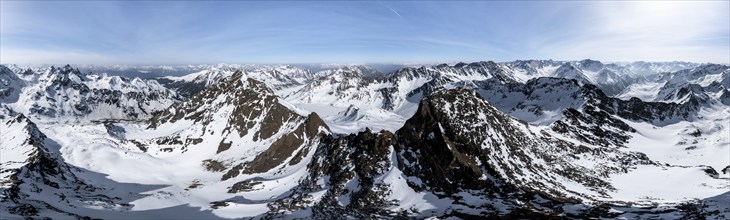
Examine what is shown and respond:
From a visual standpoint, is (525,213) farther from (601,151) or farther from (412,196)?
(601,151)

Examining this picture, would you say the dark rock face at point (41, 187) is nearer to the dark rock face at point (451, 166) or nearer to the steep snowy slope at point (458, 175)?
the dark rock face at point (451, 166)

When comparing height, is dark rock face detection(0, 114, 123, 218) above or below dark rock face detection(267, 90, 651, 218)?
below

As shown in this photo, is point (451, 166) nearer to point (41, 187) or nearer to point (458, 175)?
point (458, 175)

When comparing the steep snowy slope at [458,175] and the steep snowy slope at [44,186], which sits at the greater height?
the steep snowy slope at [458,175]

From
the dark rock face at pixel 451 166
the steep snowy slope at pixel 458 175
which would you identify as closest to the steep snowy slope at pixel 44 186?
the dark rock face at pixel 451 166

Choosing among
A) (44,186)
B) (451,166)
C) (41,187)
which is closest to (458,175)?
(451,166)

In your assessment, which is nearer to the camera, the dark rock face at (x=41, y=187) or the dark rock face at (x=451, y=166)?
the dark rock face at (x=41, y=187)

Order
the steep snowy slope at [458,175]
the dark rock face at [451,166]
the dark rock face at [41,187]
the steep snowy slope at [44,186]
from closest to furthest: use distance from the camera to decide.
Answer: the dark rock face at [41,187] → the steep snowy slope at [44,186] → the steep snowy slope at [458,175] → the dark rock face at [451,166]

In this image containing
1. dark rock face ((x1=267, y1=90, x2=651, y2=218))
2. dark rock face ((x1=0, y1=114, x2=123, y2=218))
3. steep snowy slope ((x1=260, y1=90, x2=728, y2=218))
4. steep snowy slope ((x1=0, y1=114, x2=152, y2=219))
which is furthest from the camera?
dark rock face ((x1=267, y1=90, x2=651, y2=218))

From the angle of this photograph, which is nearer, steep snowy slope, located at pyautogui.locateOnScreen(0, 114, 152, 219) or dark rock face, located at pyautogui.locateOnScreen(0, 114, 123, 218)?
dark rock face, located at pyautogui.locateOnScreen(0, 114, 123, 218)

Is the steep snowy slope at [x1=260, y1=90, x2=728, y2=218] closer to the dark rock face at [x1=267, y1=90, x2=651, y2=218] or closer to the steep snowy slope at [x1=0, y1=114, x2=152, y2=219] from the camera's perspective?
the dark rock face at [x1=267, y1=90, x2=651, y2=218]

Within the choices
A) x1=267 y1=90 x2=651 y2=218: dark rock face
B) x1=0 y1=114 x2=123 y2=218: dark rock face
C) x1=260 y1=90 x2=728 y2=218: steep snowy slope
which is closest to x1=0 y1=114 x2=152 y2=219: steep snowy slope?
x1=0 y1=114 x2=123 y2=218: dark rock face
